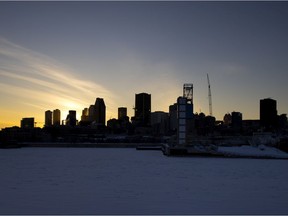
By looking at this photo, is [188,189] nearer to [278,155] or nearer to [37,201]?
[37,201]

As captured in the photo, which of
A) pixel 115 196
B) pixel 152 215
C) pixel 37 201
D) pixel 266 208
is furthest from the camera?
pixel 115 196

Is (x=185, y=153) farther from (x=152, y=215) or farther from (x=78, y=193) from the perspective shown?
(x=152, y=215)

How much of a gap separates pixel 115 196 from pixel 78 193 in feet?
11.8

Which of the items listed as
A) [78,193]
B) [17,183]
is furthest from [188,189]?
[17,183]

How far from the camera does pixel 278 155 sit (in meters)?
109


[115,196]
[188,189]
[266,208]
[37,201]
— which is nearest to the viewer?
[266,208]

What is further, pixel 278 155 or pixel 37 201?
pixel 278 155

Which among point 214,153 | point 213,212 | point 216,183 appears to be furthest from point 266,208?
point 214,153

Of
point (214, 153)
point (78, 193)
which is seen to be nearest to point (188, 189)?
point (78, 193)

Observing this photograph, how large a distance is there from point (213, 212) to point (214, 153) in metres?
92.1

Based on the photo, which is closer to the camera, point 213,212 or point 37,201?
point 213,212

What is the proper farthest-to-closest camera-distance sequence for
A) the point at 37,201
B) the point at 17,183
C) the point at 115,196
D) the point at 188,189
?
the point at 17,183 < the point at 188,189 < the point at 115,196 < the point at 37,201

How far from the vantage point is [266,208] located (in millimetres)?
23562

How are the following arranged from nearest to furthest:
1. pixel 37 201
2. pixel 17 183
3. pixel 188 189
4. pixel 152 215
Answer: pixel 152 215 < pixel 37 201 < pixel 188 189 < pixel 17 183
